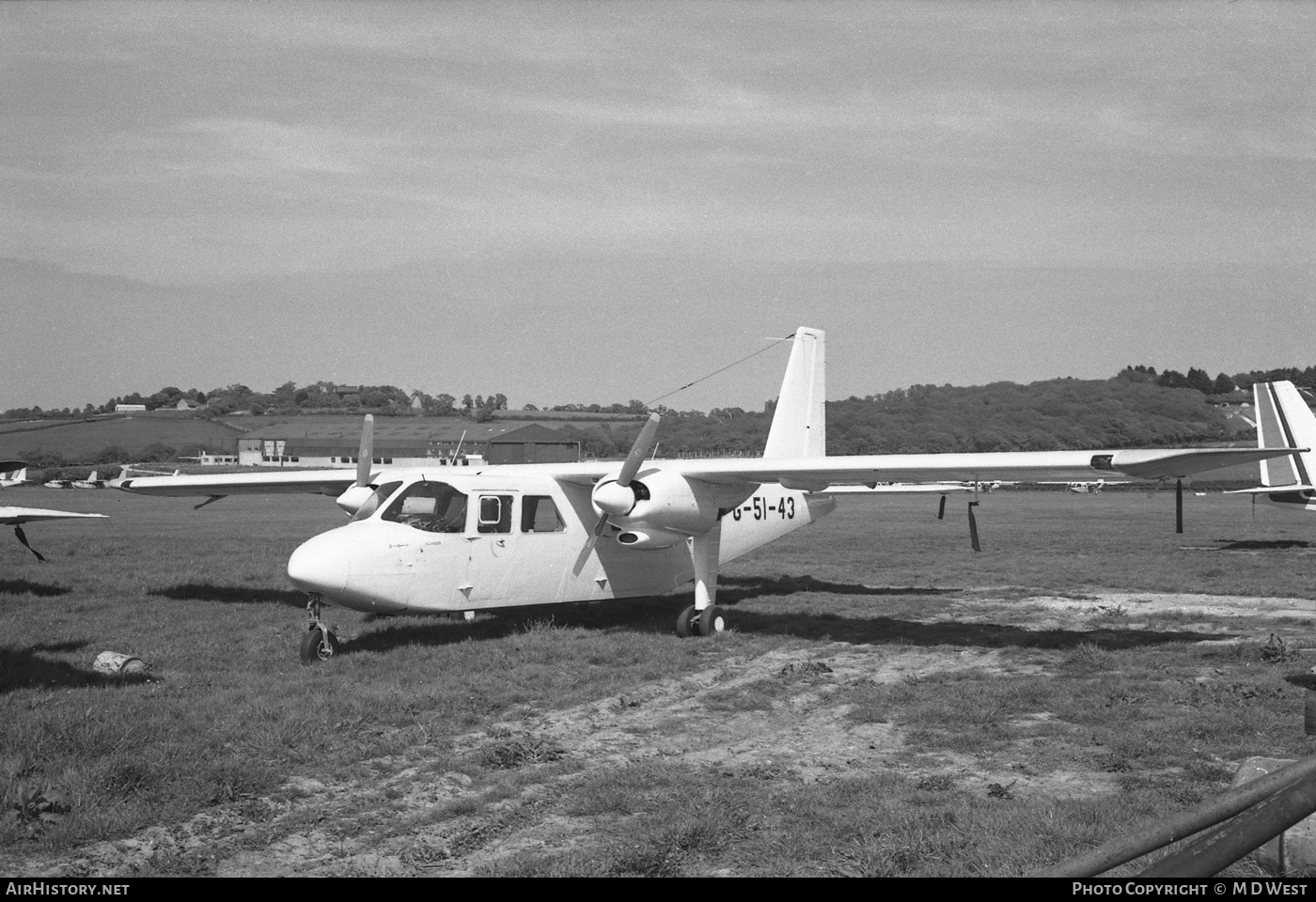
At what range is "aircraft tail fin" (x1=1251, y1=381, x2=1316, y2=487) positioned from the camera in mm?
25594

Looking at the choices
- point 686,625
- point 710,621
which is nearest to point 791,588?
point 710,621

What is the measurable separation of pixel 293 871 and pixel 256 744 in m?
2.52

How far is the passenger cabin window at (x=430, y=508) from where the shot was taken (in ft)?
41.4

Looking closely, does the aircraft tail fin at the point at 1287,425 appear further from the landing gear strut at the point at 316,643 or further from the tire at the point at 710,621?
the landing gear strut at the point at 316,643

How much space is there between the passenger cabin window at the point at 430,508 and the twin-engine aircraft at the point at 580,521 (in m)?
0.02

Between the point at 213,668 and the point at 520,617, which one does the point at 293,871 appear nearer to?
the point at 213,668

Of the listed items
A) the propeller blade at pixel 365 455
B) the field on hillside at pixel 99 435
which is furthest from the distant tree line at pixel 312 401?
the propeller blade at pixel 365 455

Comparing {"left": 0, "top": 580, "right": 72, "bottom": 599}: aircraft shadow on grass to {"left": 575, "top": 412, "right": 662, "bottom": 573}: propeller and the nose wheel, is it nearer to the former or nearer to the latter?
{"left": 575, "top": 412, "right": 662, "bottom": 573}: propeller

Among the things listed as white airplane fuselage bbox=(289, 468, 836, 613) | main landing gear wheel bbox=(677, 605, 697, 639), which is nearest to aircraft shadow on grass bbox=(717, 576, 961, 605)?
white airplane fuselage bbox=(289, 468, 836, 613)

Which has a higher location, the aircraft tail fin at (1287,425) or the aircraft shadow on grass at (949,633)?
the aircraft tail fin at (1287,425)

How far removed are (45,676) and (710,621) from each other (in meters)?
7.74

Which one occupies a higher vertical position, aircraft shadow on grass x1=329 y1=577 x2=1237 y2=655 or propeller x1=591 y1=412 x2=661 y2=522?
propeller x1=591 y1=412 x2=661 y2=522

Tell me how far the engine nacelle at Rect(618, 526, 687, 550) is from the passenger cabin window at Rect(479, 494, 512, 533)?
60.9 inches

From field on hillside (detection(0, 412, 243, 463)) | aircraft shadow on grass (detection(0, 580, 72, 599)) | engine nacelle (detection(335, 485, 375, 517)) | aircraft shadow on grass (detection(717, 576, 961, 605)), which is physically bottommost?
aircraft shadow on grass (detection(717, 576, 961, 605))
